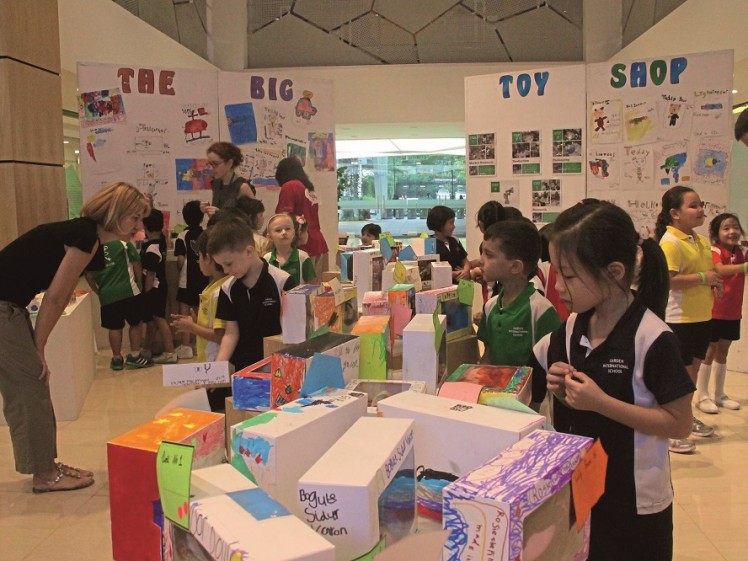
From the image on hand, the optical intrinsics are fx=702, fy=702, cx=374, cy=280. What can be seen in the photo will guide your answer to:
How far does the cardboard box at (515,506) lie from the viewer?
0.84 m

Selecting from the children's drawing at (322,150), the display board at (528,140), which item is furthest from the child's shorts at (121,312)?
the display board at (528,140)

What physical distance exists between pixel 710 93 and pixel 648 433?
489 centimetres

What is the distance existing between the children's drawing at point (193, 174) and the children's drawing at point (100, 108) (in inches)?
25.1

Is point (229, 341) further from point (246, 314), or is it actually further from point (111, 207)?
point (111, 207)

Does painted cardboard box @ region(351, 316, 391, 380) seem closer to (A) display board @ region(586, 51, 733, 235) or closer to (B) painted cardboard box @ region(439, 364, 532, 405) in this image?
(B) painted cardboard box @ region(439, 364, 532, 405)

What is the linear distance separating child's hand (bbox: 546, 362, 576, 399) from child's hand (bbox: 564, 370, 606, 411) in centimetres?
1

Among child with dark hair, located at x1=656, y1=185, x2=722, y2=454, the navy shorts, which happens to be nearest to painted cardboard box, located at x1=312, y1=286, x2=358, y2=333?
child with dark hair, located at x1=656, y1=185, x2=722, y2=454

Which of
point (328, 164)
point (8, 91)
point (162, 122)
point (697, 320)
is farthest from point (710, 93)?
point (8, 91)

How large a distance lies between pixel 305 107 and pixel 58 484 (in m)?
4.47

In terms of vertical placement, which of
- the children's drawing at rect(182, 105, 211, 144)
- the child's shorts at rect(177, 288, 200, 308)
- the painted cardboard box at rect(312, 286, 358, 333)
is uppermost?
the children's drawing at rect(182, 105, 211, 144)

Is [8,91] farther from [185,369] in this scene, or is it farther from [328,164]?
[328,164]

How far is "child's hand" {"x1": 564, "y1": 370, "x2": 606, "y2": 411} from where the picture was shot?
54.9 inches

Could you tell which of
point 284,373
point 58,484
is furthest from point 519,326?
point 58,484

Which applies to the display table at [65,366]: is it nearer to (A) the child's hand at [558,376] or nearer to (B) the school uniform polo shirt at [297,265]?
(B) the school uniform polo shirt at [297,265]
